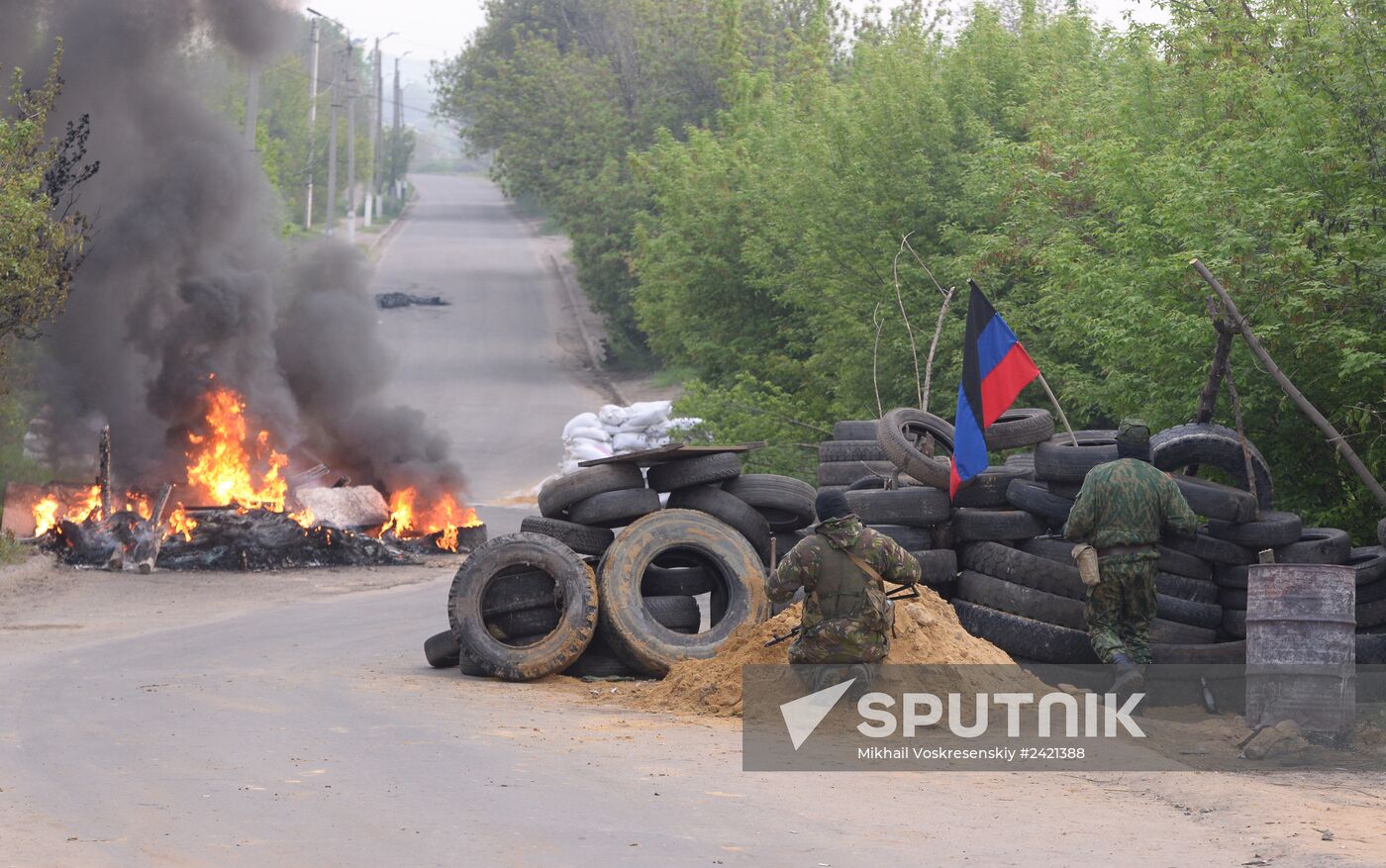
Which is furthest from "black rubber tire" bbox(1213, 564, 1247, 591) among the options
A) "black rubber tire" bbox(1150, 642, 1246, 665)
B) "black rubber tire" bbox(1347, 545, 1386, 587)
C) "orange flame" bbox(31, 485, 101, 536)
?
"orange flame" bbox(31, 485, 101, 536)

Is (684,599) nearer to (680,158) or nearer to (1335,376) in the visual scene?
(1335,376)

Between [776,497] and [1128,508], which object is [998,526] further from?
[776,497]

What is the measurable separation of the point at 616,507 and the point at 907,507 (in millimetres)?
2357

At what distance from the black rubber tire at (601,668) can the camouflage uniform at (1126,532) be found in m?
3.61

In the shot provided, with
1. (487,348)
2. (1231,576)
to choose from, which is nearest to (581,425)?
(487,348)

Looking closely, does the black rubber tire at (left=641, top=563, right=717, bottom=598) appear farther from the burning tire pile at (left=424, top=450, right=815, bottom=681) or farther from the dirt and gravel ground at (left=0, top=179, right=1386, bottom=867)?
the dirt and gravel ground at (left=0, top=179, right=1386, bottom=867)

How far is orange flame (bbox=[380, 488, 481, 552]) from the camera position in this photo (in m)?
23.4

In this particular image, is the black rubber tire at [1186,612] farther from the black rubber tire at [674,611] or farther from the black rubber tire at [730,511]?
the black rubber tire at [674,611]

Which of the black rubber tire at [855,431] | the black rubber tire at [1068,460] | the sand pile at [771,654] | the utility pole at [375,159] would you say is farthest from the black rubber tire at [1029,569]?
the utility pole at [375,159]

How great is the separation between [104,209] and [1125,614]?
19.6 metres

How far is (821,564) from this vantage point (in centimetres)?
946

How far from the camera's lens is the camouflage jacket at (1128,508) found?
1011 centimetres

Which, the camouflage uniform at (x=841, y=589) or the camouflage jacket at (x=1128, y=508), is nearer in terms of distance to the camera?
the camouflage uniform at (x=841, y=589)

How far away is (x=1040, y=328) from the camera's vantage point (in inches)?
783
